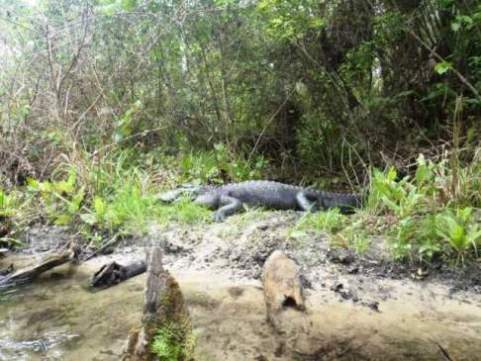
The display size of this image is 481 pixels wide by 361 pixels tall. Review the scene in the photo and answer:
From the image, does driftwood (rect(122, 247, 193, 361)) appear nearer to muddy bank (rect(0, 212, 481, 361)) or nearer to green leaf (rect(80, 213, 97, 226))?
muddy bank (rect(0, 212, 481, 361))

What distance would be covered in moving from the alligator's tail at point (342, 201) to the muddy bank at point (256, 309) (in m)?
0.94

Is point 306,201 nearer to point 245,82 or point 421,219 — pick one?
point 421,219

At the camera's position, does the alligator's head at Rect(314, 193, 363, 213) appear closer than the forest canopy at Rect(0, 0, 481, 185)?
Yes

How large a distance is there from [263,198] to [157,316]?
352cm

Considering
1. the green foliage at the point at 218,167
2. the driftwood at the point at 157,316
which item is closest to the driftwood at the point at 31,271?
the driftwood at the point at 157,316

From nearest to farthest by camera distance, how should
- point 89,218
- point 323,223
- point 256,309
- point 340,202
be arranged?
point 256,309
point 323,223
point 89,218
point 340,202

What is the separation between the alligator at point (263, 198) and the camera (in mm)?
5750

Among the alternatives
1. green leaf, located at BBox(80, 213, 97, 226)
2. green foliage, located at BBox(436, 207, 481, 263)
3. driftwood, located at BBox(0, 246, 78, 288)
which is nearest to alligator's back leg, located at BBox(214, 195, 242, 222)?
green leaf, located at BBox(80, 213, 97, 226)

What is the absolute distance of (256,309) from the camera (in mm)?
3676

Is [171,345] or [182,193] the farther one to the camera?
[182,193]

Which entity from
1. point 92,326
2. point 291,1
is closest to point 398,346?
point 92,326

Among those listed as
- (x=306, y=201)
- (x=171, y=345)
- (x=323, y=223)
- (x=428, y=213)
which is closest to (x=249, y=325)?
(x=171, y=345)

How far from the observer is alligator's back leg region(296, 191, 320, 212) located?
18.8ft

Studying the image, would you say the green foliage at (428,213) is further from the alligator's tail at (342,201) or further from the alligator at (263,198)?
the alligator at (263,198)
